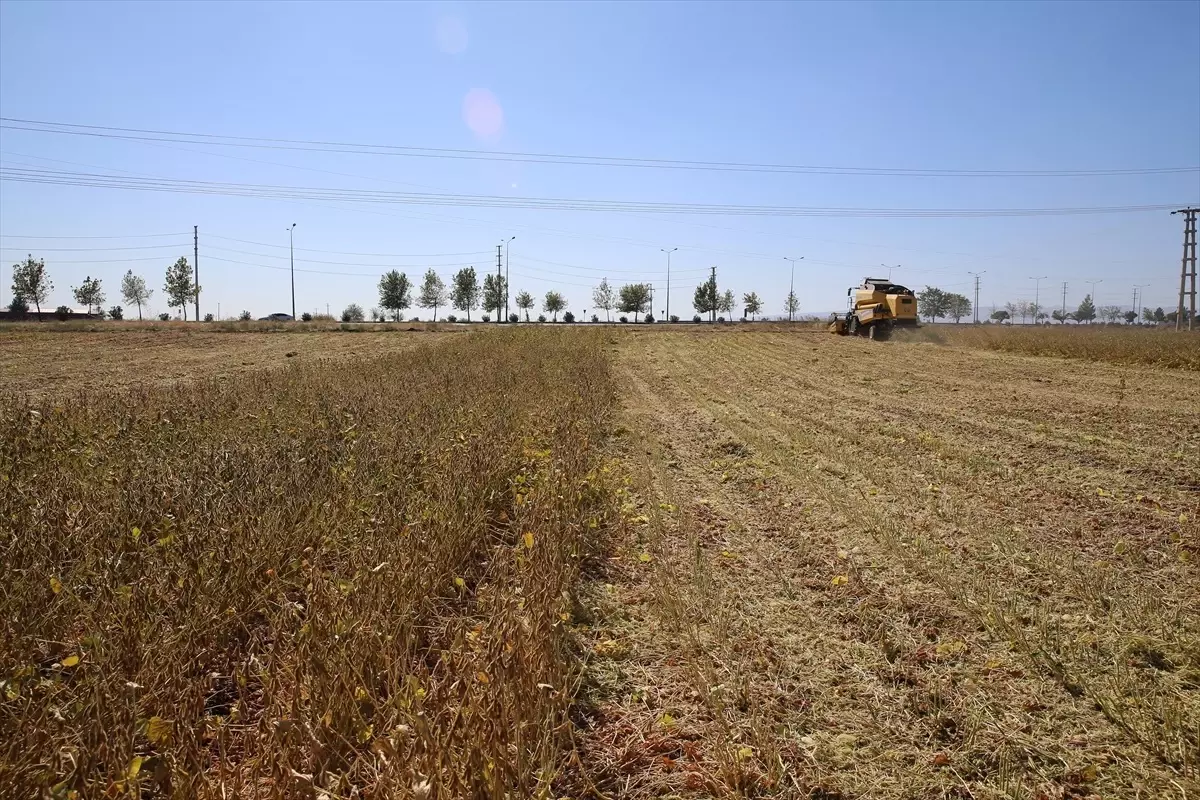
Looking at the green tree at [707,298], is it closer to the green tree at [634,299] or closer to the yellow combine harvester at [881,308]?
the green tree at [634,299]

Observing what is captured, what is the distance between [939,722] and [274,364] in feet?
71.9

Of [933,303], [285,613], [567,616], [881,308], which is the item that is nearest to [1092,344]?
[881,308]

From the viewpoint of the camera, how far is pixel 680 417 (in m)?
11.7

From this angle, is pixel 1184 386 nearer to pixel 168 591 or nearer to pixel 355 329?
pixel 168 591

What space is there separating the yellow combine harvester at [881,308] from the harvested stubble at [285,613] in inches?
1148

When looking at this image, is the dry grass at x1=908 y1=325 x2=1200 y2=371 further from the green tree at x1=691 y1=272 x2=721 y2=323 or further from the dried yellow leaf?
the green tree at x1=691 y1=272 x2=721 y2=323

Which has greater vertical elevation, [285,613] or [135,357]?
[135,357]

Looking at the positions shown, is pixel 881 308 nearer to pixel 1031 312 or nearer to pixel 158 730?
pixel 158 730

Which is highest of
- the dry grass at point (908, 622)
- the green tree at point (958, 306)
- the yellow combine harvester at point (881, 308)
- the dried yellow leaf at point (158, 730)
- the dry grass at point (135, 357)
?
the green tree at point (958, 306)

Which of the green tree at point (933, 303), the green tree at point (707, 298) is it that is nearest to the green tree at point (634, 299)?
the green tree at point (707, 298)

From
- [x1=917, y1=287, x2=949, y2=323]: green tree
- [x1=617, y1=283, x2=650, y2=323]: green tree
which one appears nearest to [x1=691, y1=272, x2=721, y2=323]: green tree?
[x1=617, y1=283, x2=650, y2=323]: green tree

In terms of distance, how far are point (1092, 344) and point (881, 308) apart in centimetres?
1017

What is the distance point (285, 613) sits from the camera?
10.4 ft

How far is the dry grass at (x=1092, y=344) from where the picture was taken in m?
19.5
